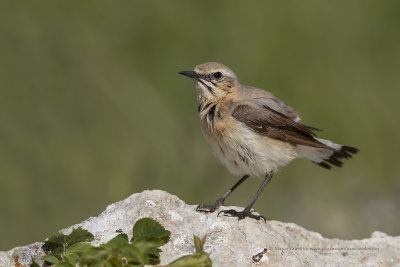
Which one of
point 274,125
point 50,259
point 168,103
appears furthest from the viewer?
point 168,103

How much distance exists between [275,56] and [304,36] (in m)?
0.75

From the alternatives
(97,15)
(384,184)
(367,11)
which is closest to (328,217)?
(384,184)

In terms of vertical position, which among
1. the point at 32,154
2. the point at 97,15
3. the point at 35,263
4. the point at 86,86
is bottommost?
the point at 35,263

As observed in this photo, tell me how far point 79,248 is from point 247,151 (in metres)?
2.59

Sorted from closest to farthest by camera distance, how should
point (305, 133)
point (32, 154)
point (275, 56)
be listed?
1. point (305, 133)
2. point (32, 154)
3. point (275, 56)

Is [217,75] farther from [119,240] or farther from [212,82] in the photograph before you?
[119,240]

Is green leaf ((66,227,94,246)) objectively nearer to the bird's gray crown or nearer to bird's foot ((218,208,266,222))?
bird's foot ((218,208,266,222))

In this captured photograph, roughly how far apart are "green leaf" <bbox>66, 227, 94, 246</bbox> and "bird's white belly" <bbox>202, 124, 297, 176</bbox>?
7.37ft

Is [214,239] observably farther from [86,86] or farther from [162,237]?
[86,86]

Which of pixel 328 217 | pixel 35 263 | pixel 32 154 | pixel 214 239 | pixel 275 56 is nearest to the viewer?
pixel 35 263

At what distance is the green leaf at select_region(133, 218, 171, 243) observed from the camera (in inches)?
193

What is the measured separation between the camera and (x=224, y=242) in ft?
17.7

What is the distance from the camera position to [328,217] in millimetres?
10047

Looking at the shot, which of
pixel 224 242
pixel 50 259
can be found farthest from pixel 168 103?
pixel 50 259
